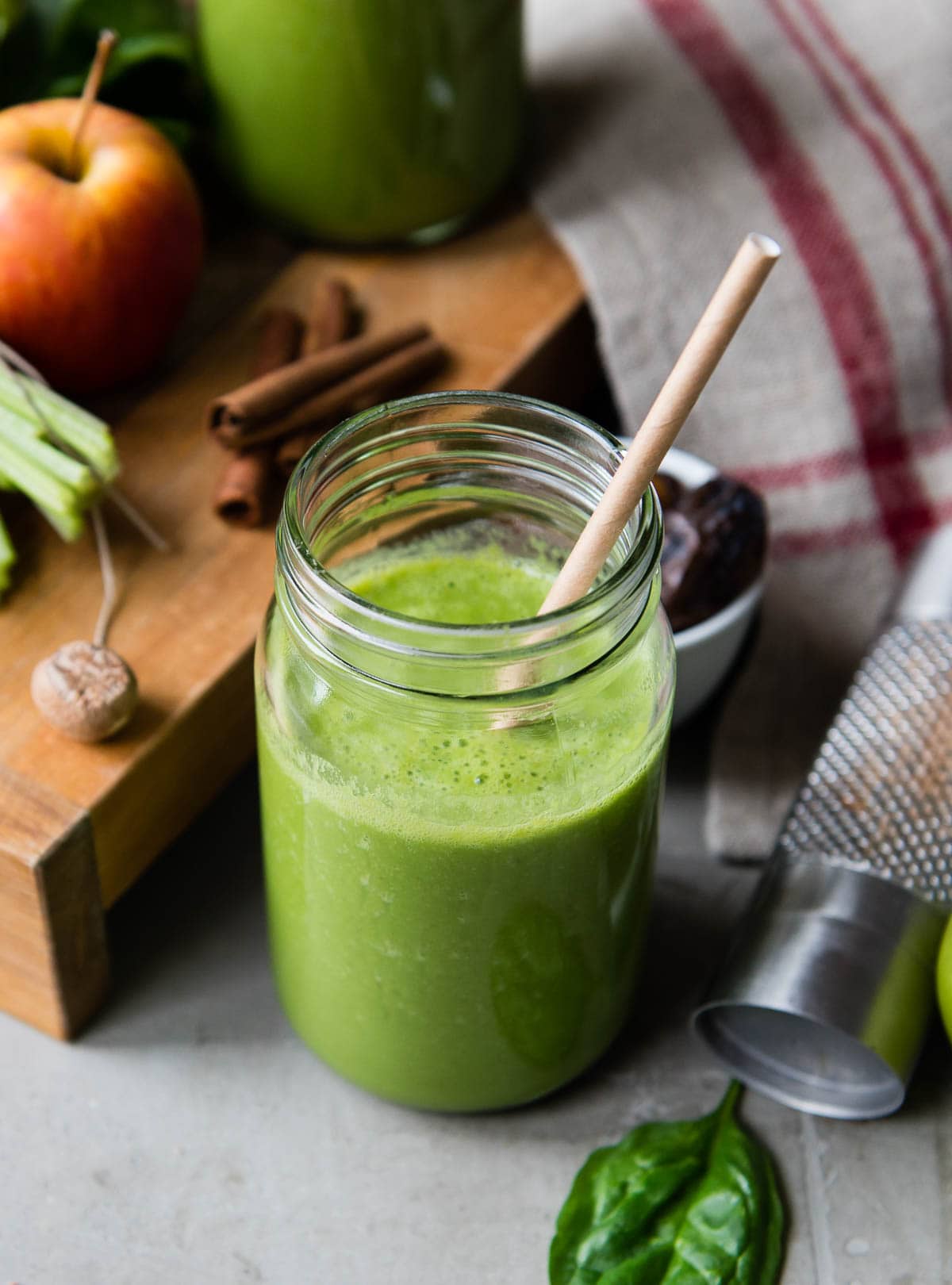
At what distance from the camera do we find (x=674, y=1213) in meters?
0.85

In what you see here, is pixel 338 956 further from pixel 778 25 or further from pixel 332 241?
pixel 778 25

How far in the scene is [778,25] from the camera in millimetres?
1355

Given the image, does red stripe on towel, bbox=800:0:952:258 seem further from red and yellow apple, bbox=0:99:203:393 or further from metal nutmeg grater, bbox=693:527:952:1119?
red and yellow apple, bbox=0:99:203:393

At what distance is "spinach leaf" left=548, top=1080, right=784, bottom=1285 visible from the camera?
83 centimetres

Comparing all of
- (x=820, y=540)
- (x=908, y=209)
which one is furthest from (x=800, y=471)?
(x=908, y=209)

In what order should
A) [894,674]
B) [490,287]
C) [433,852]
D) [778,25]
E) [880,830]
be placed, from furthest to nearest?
[778,25]
[490,287]
[894,674]
[880,830]
[433,852]

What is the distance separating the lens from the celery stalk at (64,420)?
994 millimetres

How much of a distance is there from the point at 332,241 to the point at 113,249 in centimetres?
27

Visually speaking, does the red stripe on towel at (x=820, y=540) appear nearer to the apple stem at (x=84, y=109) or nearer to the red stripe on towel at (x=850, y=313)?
the red stripe on towel at (x=850, y=313)

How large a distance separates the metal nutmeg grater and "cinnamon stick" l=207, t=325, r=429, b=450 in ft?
1.45

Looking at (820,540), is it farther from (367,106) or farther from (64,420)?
(64,420)

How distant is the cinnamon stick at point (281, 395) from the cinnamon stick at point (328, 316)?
0.09 ft

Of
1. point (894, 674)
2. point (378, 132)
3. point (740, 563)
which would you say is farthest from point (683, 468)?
point (378, 132)

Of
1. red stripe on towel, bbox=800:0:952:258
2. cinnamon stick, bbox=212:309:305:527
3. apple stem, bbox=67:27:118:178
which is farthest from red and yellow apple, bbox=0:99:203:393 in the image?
red stripe on towel, bbox=800:0:952:258
